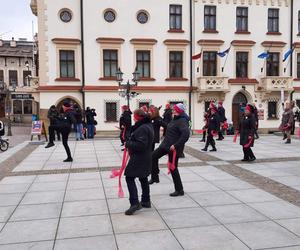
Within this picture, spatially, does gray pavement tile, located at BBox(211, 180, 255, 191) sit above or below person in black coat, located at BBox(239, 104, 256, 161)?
below

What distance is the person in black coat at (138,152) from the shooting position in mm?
5434

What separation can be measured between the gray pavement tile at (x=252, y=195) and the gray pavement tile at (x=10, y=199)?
4164 millimetres

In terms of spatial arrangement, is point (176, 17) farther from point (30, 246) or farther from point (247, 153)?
point (30, 246)

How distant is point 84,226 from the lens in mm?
5098

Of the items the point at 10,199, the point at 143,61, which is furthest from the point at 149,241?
the point at 143,61

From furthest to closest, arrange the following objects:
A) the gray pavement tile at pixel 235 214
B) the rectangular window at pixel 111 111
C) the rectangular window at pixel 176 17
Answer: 1. the rectangular window at pixel 176 17
2. the rectangular window at pixel 111 111
3. the gray pavement tile at pixel 235 214

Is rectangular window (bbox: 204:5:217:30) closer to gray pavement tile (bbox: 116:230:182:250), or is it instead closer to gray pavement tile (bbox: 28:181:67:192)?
gray pavement tile (bbox: 28:181:67:192)

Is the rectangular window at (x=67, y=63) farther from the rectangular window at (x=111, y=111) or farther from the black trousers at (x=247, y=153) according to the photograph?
the black trousers at (x=247, y=153)

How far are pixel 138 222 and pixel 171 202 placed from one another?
1192 mm

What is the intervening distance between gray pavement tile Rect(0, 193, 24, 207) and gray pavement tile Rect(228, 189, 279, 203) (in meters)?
4.16

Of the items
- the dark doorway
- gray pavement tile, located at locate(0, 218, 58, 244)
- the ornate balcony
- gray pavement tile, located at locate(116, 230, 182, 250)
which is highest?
the ornate balcony

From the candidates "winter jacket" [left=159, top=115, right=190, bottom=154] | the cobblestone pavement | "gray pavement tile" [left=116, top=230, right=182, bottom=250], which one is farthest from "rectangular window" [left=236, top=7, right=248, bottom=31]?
"gray pavement tile" [left=116, top=230, right=182, bottom=250]

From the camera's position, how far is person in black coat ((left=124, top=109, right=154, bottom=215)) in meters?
5.43

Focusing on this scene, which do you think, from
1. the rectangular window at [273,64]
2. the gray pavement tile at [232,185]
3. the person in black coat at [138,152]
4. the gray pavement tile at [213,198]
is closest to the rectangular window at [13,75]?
the rectangular window at [273,64]
